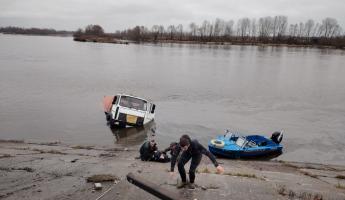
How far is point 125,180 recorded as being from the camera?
1199cm

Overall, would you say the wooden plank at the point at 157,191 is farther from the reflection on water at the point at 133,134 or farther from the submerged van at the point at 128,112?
the submerged van at the point at 128,112

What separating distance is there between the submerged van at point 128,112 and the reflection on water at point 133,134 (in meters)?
0.35

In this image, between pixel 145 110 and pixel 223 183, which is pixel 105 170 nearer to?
pixel 223 183

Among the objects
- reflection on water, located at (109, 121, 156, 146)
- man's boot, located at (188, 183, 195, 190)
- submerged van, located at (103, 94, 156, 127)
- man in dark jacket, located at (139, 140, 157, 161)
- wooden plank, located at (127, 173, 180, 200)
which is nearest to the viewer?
wooden plank, located at (127, 173, 180, 200)

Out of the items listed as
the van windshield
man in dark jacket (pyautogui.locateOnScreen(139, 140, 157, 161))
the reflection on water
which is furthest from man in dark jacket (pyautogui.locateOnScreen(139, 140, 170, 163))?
the van windshield

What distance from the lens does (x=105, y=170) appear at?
14078mm

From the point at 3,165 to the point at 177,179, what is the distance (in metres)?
7.14

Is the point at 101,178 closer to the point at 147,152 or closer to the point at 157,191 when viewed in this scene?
the point at 147,152

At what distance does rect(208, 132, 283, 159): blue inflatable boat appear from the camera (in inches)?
780

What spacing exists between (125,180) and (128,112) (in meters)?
12.9

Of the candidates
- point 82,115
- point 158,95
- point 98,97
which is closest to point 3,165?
point 82,115

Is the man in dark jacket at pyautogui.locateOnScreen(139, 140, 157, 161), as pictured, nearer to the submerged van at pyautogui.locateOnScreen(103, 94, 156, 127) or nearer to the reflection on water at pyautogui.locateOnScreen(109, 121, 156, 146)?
the reflection on water at pyautogui.locateOnScreen(109, 121, 156, 146)

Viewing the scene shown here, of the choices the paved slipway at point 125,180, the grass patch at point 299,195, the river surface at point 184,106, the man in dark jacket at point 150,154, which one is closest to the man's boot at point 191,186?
the paved slipway at point 125,180

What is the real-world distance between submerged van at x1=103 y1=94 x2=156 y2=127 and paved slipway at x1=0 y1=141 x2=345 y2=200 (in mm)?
5307
